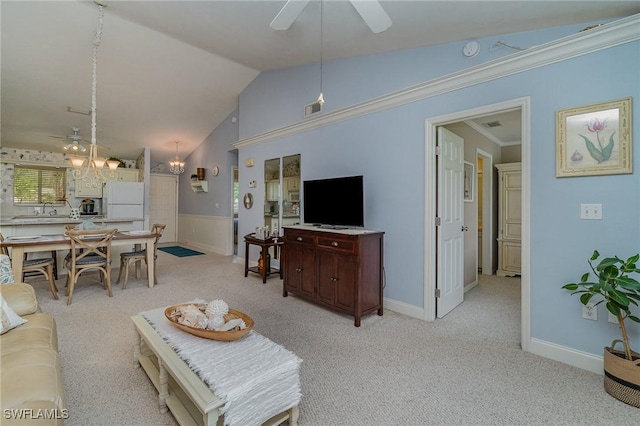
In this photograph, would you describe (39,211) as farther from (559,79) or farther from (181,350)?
(559,79)

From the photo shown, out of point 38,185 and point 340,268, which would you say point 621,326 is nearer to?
point 340,268

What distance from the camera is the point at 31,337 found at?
150 cm

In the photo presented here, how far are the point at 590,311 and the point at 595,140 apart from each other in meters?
1.24

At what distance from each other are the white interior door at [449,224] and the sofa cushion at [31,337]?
3.07 metres

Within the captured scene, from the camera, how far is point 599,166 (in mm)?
2053

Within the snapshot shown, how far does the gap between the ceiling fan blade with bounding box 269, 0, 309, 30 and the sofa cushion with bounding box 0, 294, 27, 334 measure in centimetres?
252

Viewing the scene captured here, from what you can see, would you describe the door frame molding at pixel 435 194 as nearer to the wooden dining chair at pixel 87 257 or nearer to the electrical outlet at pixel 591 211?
the electrical outlet at pixel 591 211

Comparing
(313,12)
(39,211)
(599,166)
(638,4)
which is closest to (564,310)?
(599,166)

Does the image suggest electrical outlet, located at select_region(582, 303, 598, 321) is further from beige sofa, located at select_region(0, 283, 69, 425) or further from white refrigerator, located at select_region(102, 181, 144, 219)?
white refrigerator, located at select_region(102, 181, 144, 219)

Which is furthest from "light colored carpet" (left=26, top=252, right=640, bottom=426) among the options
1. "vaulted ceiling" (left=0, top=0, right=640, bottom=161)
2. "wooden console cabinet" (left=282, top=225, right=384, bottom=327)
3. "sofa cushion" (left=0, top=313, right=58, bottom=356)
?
"vaulted ceiling" (left=0, top=0, right=640, bottom=161)

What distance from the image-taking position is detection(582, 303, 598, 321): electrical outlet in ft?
6.86

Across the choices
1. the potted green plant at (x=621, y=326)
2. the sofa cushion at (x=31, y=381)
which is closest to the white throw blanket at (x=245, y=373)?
the sofa cushion at (x=31, y=381)

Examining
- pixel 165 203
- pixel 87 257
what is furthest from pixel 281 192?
pixel 165 203

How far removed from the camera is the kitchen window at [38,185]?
6.41m
